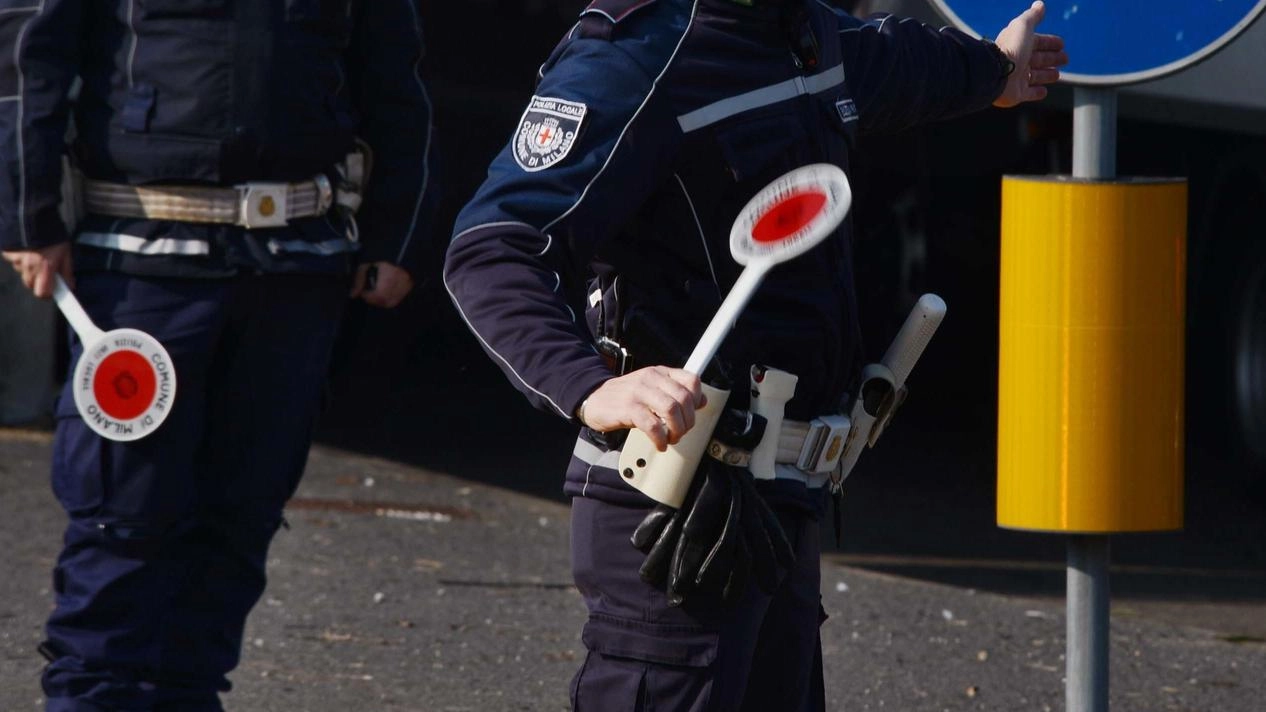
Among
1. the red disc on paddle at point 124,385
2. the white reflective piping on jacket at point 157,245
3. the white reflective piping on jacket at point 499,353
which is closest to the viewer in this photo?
the white reflective piping on jacket at point 499,353

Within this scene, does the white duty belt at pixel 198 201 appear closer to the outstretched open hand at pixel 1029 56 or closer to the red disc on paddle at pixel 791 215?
the outstretched open hand at pixel 1029 56

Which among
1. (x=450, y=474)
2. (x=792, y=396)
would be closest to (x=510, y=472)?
(x=450, y=474)

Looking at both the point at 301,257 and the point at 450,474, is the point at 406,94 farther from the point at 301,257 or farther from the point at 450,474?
the point at 450,474

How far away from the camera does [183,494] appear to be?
402 centimetres

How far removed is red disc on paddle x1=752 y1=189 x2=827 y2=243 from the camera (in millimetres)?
2639

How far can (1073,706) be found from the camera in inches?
145

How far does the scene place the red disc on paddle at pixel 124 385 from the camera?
3908 mm

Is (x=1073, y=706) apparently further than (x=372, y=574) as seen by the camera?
No

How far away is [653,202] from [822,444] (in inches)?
15.9

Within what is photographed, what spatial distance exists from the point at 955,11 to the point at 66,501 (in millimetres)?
1819

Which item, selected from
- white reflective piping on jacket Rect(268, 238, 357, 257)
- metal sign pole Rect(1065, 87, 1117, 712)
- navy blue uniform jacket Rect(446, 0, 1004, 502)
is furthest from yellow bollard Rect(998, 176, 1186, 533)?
white reflective piping on jacket Rect(268, 238, 357, 257)

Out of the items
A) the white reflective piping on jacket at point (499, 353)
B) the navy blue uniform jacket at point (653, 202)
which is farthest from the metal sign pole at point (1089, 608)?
the white reflective piping on jacket at point (499, 353)

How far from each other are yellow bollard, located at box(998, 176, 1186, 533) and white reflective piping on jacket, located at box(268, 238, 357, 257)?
1.27 m

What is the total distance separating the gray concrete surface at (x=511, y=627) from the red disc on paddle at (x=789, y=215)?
2600 mm
